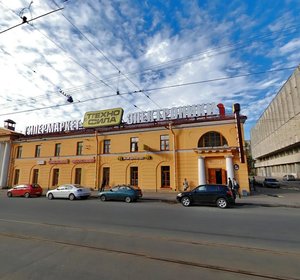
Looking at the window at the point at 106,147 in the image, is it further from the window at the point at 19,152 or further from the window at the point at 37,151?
the window at the point at 19,152

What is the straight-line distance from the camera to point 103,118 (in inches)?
1096

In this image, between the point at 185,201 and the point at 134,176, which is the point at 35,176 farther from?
the point at 185,201

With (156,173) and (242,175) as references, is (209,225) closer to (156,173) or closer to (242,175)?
(242,175)

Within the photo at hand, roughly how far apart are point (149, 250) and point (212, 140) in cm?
1856

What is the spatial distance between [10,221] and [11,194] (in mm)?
17012

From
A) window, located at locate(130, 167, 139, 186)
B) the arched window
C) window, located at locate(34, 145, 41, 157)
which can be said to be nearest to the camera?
the arched window

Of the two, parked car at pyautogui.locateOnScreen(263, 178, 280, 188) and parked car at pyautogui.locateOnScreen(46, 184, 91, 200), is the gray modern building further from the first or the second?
parked car at pyautogui.locateOnScreen(46, 184, 91, 200)

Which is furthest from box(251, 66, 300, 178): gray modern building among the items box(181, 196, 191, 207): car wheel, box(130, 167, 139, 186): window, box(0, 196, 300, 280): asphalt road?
box(0, 196, 300, 280): asphalt road

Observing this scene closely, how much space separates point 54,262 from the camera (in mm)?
5039

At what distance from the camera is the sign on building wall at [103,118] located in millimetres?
27000

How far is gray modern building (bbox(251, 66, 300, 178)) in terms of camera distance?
45.3 meters

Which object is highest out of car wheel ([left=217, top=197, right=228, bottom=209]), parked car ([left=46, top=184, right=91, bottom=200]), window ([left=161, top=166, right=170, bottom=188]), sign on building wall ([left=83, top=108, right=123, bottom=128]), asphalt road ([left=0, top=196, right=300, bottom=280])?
sign on building wall ([left=83, top=108, right=123, bottom=128])

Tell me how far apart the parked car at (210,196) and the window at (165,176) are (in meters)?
7.96

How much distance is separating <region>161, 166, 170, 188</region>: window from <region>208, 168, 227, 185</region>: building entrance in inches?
170
